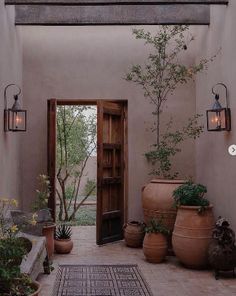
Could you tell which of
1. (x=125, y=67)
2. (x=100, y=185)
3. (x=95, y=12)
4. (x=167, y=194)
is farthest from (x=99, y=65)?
(x=167, y=194)

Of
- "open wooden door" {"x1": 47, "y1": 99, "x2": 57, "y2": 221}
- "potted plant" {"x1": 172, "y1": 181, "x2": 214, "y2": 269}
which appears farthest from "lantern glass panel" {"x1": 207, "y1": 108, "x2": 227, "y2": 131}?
"open wooden door" {"x1": 47, "y1": 99, "x2": 57, "y2": 221}

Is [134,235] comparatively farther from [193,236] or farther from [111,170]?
[193,236]

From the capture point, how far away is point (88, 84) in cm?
601

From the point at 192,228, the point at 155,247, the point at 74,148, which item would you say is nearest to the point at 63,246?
the point at 155,247

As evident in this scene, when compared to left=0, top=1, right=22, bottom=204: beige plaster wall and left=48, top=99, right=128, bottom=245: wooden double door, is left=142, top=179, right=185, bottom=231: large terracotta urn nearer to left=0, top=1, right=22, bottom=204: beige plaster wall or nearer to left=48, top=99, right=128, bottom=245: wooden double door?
left=48, top=99, right=128, bottom=245: wooden double door

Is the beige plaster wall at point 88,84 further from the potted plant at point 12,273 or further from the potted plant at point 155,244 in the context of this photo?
the potted plant at point 12,273

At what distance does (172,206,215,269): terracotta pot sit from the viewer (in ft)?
14.3

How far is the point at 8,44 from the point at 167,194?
2721mm

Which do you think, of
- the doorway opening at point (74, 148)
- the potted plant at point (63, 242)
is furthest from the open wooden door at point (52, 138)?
the doorway opening at point (74, 148)

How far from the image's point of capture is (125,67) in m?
6.07

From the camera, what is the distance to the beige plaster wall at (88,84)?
595 centimetres

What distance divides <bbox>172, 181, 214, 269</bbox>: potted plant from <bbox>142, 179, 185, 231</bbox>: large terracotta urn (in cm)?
37

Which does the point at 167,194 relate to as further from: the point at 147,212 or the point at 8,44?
the point at 8,44

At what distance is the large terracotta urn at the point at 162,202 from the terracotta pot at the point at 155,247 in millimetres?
366
